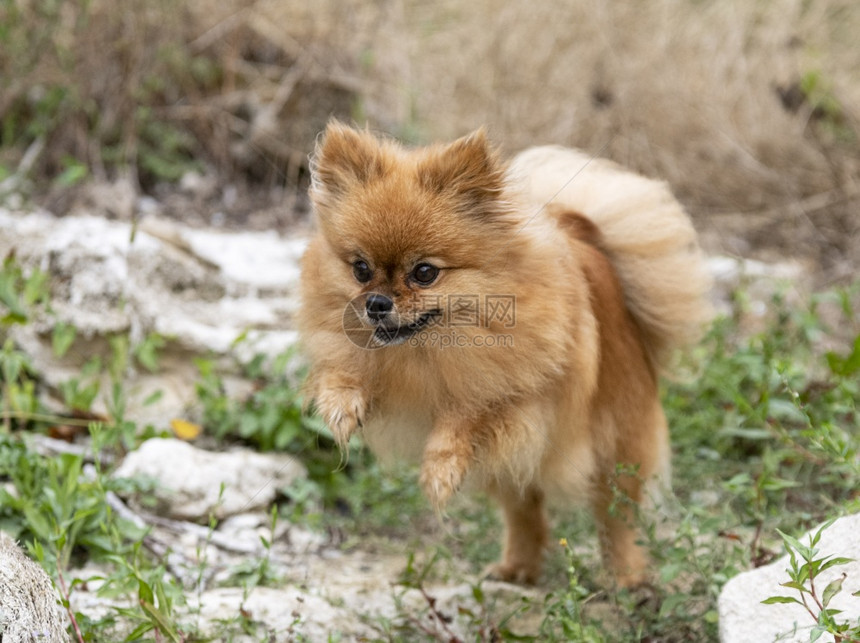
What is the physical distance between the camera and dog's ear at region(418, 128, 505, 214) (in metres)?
3.26

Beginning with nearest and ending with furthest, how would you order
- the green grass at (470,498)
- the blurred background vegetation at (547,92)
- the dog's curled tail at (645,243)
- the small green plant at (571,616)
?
the small green plant at (571,616), the green grass at (470,498), the dog's curled tail at (645,243), the blurred background vegetation at (547,92)

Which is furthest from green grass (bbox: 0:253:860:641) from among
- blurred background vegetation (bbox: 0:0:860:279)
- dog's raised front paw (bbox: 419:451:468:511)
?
blurred background vegetation (bbox: 0:0:860:279)

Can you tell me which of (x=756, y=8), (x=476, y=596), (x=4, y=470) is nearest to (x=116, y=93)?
(x=4, y=470)

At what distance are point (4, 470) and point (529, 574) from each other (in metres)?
2.49

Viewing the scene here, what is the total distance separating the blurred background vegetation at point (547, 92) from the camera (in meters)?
7.55

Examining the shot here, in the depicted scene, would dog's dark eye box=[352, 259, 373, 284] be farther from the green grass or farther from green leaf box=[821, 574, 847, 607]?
green leaf box=[821, 574, 847, 607]

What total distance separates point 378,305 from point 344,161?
0.66m

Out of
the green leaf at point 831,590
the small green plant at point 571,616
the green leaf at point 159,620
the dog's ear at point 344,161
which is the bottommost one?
the green leaf at point 159,620

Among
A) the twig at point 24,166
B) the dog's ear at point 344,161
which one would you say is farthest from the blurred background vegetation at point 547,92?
the dog's ear at point 344,161

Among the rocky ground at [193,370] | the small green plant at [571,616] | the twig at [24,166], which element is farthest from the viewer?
the twig at [24,166]

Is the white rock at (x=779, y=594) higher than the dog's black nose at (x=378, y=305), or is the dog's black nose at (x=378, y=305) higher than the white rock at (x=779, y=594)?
the dog's black nose at (x=378, y=305)

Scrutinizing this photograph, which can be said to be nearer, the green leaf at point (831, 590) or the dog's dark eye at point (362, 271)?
the green leaf at point (831, 590)

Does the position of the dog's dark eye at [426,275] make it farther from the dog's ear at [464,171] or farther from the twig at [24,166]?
the twig at [24,166]

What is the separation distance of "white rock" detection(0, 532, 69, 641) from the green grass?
35 cm
